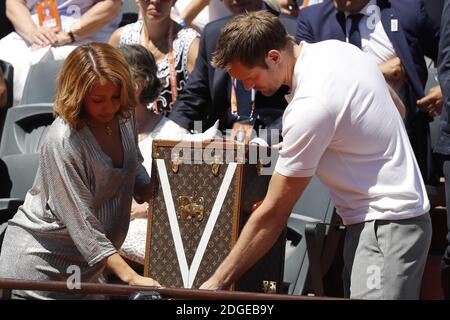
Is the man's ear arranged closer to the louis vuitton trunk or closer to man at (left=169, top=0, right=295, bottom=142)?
the louis vuitton trunk

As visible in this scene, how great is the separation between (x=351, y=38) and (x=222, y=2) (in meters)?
1.41

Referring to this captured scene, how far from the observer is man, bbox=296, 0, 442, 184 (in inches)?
235

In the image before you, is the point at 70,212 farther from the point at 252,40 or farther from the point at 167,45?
the point at 167,45

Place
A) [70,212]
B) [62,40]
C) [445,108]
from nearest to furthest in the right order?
[70,212]
[445,108]
[62,40]

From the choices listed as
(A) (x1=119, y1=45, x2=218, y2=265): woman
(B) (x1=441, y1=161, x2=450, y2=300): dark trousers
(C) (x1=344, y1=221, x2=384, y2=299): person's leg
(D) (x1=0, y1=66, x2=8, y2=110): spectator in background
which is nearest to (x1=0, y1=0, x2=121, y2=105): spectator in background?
(D) (x1=0, y1=66, x2=8, y2=110): spectator in background

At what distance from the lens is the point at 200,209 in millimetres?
4801

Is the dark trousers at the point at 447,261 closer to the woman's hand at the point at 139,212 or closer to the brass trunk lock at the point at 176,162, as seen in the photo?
the brass trunk lock at the point at 176,162

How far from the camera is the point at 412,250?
4.30 metres

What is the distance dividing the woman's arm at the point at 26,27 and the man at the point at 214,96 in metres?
1.38

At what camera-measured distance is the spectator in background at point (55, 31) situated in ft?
24.4

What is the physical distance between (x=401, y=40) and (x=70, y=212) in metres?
2.36

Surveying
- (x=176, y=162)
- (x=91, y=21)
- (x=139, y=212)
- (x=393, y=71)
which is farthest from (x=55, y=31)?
(x=176, y=162)

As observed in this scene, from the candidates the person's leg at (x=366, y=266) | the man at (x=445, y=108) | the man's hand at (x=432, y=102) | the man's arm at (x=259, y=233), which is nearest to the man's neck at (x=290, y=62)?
the man's arm at (x=259, y=233)

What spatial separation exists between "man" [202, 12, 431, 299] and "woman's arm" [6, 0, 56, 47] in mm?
3355
